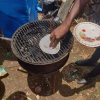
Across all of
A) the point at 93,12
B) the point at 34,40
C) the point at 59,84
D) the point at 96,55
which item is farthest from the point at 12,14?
the point at 93,12

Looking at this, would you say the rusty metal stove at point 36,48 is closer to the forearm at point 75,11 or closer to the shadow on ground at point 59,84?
the forearm at point 75,11

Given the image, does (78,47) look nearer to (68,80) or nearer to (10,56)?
(68,80)

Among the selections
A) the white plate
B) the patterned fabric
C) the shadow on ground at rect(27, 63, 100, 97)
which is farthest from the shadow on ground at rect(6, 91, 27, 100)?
the patterned fabric

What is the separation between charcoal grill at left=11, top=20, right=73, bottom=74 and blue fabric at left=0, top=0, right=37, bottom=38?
3.65ft

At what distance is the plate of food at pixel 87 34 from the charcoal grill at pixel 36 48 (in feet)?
0.66

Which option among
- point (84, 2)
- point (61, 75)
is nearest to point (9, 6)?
point (84, 2)

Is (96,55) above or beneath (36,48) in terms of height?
beneath

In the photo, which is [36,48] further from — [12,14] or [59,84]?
[12,14]

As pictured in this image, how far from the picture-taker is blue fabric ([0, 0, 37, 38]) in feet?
11.2

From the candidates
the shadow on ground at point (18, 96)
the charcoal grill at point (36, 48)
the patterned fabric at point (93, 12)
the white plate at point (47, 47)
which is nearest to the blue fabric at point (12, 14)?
the charcoal grill at point (36, 48)

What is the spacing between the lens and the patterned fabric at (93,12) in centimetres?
499

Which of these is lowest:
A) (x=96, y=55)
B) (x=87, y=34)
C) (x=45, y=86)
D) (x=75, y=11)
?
(x=45, y=86)

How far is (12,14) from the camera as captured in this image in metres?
3.67

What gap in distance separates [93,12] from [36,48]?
406 cm
